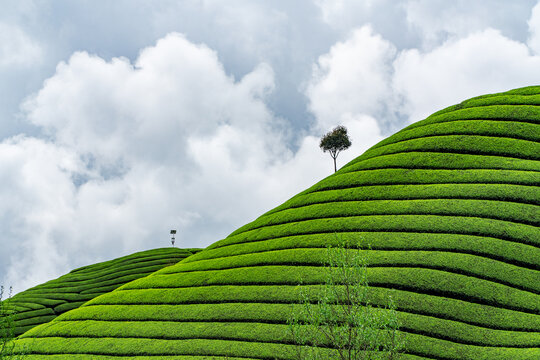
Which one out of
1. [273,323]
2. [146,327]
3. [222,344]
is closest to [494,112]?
[273,323]

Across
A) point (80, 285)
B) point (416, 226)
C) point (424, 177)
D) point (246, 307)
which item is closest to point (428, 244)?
point (416, 226)

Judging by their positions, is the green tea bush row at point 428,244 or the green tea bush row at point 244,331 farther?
the green tea bush row at point 428,244

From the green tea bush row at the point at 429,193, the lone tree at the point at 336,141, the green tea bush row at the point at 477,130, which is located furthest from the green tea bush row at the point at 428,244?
the lone tree at the point at 336,141

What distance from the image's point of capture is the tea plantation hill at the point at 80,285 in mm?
40031

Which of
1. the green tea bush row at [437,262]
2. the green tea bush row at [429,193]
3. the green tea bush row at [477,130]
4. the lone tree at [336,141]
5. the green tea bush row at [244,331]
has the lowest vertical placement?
the green tea bush row at [244,331]

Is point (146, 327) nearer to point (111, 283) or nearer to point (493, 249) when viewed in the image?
point (493, 249)

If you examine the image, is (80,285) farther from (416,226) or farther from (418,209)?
(416,226)

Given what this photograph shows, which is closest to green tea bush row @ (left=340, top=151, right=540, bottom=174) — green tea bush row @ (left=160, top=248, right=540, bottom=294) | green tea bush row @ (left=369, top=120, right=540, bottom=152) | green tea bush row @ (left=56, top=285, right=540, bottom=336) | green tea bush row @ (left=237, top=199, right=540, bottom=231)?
green tea bush row @ (left=369, top=120, right=540, bottom=152)

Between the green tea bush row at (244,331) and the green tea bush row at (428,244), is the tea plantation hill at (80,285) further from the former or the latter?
the green tea bush row at (428,244)

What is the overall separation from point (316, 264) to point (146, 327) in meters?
9.42

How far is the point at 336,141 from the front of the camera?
2534 inches

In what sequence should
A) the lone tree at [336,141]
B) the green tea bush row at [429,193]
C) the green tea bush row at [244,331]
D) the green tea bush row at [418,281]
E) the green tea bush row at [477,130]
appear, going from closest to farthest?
the green tea bush row at [244,331]
the green tea bush row at [418,281]
the green tea bush row at [429,193]
the green tea bush row at [477,130]
the lone tree at [336,141]

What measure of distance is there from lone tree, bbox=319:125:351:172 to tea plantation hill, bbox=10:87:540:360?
31.1m

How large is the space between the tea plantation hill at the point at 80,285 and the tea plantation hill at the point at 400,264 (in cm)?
1521
